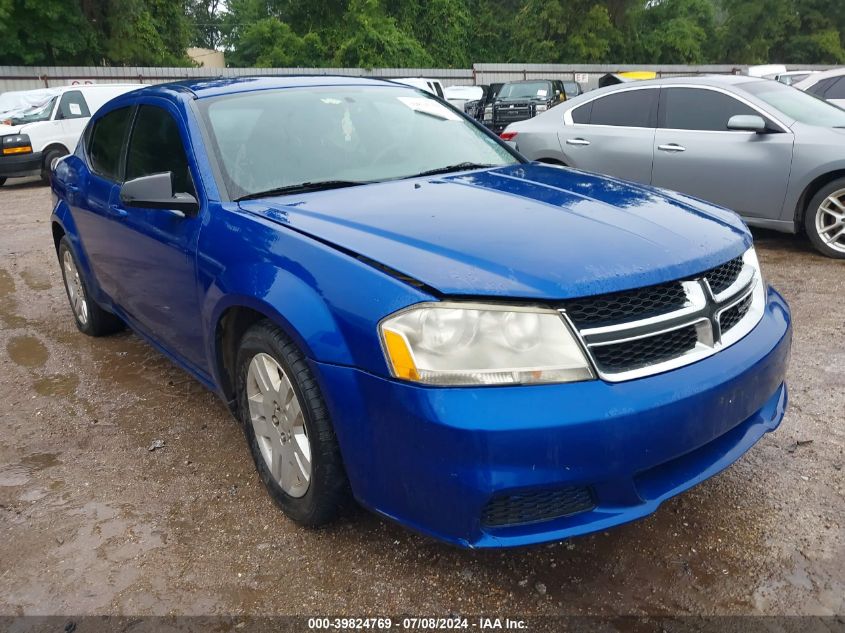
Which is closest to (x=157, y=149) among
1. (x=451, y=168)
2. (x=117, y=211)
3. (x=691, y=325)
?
(x=117, y=211)

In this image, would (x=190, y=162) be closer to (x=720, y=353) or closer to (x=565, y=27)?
(x=720, y=353)

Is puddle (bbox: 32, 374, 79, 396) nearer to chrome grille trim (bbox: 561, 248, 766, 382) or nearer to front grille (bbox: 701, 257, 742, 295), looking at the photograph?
chrome grille trim (bbox: 561, 248, 766, 382)

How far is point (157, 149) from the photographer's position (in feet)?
11.1

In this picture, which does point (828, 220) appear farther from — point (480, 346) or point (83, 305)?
point (83, 305)

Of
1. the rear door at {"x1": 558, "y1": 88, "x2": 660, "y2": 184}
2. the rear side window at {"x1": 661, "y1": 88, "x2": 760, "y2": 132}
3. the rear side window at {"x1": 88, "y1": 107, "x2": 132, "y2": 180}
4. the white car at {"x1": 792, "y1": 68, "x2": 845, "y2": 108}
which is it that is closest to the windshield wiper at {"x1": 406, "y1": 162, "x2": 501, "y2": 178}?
the rear side window at {"x1": 88, "y1": 107, "x2": 132, "y2": 180}

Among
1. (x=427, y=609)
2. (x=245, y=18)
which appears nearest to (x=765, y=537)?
(x=427, y=609)

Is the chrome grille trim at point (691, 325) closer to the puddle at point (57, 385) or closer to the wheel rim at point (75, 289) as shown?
the puddle at point (57, 385)

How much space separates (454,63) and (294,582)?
1563 inches

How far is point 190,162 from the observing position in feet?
9.73

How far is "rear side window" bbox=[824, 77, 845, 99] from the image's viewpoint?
31.7 feet

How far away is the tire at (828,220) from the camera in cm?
585

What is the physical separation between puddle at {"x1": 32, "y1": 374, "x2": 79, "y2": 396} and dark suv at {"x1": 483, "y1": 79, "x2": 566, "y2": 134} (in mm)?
14026

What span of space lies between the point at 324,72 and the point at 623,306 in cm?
2075

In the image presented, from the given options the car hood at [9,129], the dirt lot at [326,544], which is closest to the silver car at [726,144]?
the dirt lot at [326,544]
